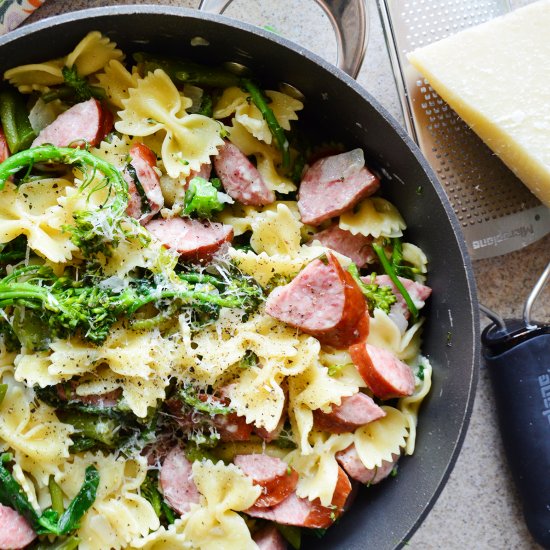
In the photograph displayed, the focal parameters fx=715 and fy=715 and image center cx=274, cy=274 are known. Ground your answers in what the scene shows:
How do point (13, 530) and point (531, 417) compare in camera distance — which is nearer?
point (13, 530)

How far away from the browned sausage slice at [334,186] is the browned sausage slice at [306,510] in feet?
3.46

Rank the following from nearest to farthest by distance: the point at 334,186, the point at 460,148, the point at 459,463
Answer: the point at 334,186, the point at 460,148, the point at 459,463

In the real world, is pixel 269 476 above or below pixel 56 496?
above

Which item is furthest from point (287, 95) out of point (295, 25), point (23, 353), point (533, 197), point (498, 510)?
point (498, 510)

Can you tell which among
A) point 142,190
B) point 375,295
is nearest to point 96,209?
point 142,190

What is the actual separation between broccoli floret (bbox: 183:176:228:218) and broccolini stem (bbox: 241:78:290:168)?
0.35 m

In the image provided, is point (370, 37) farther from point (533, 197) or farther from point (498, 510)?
point (498, 510)

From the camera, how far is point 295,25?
3.46 m

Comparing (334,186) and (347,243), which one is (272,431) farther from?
(334,186)

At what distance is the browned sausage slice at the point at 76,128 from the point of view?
2865 millimetres

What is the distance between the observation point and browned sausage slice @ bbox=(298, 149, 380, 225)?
2.96 meters

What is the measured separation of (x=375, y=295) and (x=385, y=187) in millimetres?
499

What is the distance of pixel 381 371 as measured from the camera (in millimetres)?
2791

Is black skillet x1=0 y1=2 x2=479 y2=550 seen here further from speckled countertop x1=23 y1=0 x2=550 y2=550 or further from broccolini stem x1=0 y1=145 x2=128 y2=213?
speckled countertop x1=23 y1=0 x2=550 y2=550
